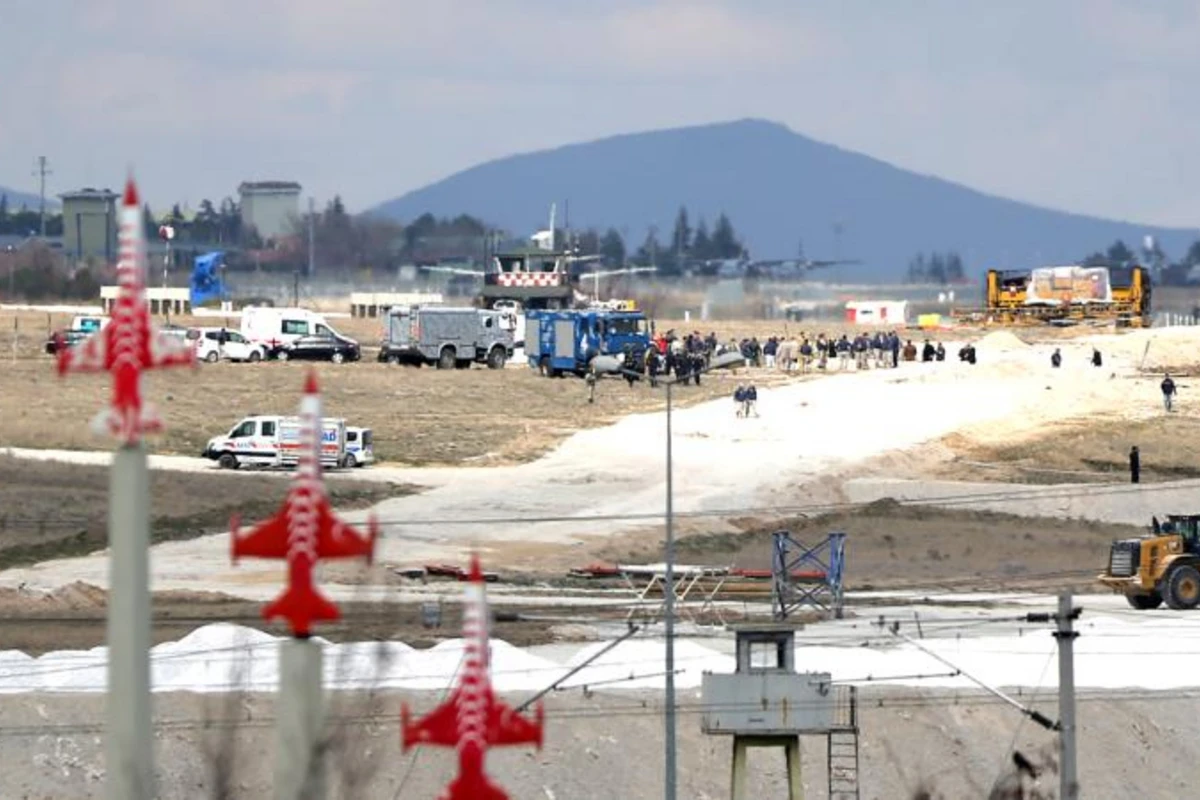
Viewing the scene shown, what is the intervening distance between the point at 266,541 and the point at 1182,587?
46446mm

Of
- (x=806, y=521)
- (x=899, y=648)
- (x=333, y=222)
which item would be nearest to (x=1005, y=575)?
(x=806, y=521)

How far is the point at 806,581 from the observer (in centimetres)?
5759

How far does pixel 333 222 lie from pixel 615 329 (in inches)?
2391

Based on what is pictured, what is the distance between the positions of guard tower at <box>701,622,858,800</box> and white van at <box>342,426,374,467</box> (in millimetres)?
38916

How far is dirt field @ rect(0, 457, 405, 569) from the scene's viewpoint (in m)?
63.2

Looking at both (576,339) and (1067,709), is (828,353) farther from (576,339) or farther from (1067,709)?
(1067,709)

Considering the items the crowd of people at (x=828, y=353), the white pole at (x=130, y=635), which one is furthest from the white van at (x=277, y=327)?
the white pole at (x=130, y=635)

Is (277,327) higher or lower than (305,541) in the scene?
lower

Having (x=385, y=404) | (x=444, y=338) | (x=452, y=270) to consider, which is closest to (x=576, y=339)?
(x=444, y=338)

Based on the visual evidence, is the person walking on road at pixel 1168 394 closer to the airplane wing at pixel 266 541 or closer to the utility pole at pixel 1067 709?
the utility pole at pixel 1067 709

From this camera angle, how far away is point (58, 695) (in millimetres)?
43906

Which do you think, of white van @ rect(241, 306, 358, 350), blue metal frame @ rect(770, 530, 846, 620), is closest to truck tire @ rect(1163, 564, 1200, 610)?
blue metal frame @ rect(770, 530, 846, 620)

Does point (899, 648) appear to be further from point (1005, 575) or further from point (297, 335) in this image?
point (297, 335)

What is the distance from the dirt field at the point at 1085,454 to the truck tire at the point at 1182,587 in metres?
22.0
